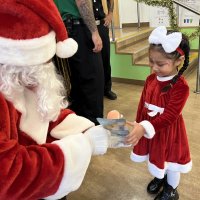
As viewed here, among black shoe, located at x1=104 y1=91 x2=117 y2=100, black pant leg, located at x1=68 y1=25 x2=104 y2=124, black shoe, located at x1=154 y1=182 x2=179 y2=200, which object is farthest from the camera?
black shoe, located at x1=104 y1=91 x2=117 y2=100

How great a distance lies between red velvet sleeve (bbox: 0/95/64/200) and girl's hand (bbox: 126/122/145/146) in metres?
0.33

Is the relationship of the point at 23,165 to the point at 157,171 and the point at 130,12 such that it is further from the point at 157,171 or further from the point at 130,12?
the point at 130,12

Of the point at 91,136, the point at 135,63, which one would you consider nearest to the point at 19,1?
the point at 91,136

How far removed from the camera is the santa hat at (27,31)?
0.70m

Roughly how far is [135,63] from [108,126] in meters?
2.50

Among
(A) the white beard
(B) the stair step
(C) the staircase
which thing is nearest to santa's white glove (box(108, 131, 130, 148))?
(A) the white beard

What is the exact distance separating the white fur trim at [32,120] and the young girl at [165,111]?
13.9 inches

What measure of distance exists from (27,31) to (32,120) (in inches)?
12.3

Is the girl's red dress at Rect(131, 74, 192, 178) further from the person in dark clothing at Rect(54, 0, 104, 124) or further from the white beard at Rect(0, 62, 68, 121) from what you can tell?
the person in dark clothing at Rect(54, 0, 104, 124)

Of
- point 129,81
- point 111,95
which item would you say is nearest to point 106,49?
point 111,95

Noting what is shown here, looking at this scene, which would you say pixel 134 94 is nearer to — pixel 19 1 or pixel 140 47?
pixel 140 47

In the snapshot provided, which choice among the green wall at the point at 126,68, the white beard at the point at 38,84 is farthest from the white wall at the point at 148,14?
the white beard at the point at 38,84

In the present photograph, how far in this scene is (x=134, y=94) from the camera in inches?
121

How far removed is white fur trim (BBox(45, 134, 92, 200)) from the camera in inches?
31.9
